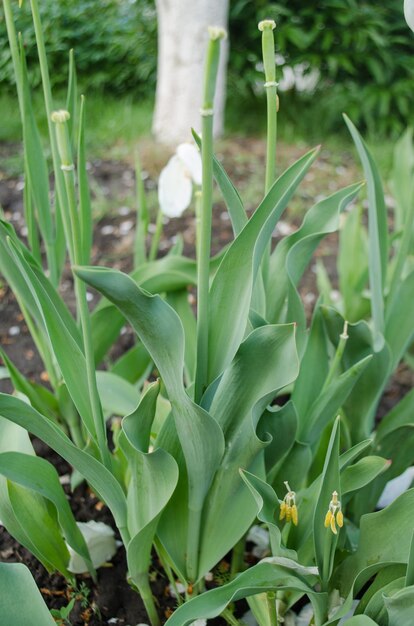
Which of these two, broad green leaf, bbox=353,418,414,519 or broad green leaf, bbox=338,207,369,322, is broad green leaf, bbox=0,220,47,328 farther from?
broad green leaf, bbox=338,207,369,322

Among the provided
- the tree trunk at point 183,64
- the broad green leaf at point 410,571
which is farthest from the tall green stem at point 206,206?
the tree trunk at point 183,64

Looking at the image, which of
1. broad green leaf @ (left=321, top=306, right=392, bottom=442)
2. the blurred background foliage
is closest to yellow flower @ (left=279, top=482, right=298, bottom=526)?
broad green leaf @ (left=321, top=306, right=392, bottom=442)

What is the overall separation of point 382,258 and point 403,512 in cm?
45

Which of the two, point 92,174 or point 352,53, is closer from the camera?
point 92,174

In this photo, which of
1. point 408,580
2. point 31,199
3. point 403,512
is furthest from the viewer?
point 31,199

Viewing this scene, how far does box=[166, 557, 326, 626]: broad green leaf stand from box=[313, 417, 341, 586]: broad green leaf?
24 millimetres

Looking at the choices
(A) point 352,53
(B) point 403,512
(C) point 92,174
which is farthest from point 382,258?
(A) point 352,53

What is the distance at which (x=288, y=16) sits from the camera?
147 inches

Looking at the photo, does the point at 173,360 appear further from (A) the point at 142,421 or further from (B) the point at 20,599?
(B) the point at 20,599

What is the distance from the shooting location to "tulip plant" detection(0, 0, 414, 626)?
88cm

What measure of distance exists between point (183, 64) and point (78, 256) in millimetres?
2563

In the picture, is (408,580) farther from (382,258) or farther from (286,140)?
(286,140)

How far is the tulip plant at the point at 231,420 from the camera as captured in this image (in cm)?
88

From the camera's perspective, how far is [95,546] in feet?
4.04
